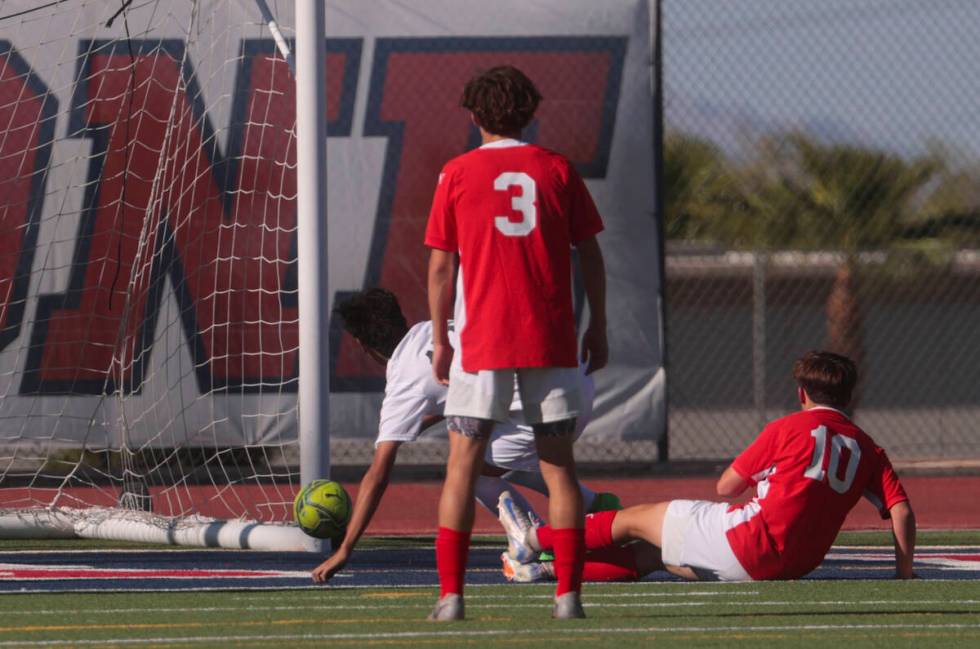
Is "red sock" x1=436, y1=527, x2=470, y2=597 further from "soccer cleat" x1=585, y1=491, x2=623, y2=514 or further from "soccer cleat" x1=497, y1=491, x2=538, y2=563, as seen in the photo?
"soccer cleat" x1=585, y1=491, x2=623, y2=514

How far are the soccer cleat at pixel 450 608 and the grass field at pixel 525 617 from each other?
46mm

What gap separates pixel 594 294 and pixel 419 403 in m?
1.91

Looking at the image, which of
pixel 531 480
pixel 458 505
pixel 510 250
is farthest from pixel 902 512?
pixel 510 250

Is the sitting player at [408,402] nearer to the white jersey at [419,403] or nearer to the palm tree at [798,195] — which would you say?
the white jersey at [419,403]

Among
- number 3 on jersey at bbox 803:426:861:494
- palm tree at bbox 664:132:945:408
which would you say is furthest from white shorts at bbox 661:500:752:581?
palm tree at bbox 664:132:945:408

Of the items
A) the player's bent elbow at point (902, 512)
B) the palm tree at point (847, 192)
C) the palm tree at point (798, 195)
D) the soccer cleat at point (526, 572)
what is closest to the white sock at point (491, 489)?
the soccer cleat at point (526, 572)

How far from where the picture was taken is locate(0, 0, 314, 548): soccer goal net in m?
11.1

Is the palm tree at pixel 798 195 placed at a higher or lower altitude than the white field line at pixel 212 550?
higher

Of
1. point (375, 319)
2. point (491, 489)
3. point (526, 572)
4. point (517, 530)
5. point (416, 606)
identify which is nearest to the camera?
point (416, 606)

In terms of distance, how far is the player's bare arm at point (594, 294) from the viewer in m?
5.16

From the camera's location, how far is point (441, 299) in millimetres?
5086

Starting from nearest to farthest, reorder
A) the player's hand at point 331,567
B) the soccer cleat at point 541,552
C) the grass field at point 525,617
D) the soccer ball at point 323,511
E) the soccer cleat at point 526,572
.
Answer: the grass field at point 525,617 < the player's hand at point 331,567 < the soccer cleat at point 526,572 < the soccer cleat at point 541,552 < the soccer ball at point 323,511

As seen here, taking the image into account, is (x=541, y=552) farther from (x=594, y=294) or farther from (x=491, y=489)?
(x=594, y=294)

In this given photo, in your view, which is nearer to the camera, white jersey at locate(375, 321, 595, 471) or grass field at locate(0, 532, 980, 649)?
grass field at locate(0, 532, 980, 649)
